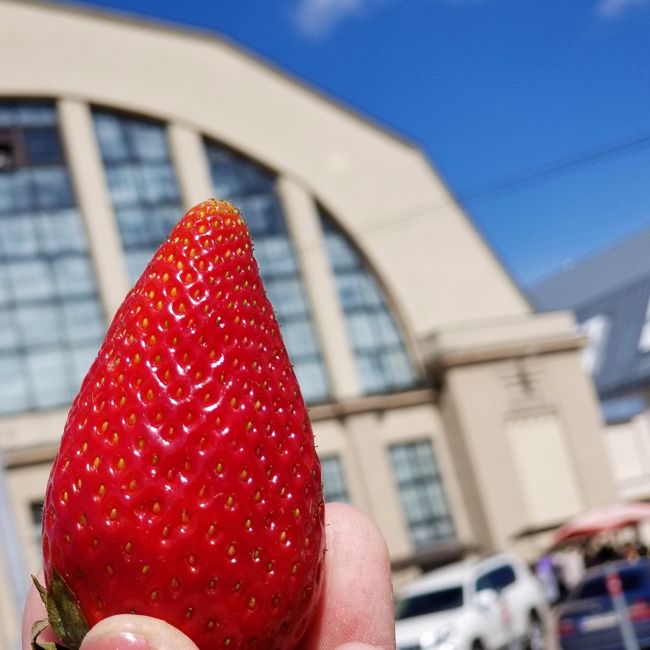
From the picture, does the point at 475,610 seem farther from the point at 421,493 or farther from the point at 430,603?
the point at 421,493

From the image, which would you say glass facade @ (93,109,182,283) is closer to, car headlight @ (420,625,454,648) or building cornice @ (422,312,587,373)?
building cornice @ (422,312,587,373)

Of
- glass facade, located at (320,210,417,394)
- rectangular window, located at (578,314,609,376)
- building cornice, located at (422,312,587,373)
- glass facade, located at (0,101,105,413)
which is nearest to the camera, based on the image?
glass facade, located at (0,101,105,413)

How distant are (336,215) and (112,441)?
979 inches

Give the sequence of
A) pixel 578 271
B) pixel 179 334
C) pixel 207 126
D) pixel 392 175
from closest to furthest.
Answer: pixel 179 334
pixel 207 126
pixel 392 175
pixel 578 271

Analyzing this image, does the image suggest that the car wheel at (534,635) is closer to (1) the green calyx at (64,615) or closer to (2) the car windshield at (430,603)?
(2) the car windshield at (430,603)

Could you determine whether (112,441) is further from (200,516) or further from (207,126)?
(207,126)

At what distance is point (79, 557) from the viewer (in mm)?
2201

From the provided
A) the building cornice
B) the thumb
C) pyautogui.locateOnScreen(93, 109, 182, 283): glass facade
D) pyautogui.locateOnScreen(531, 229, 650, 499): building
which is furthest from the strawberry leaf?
pyautogui.locateOnScreen(531, 229, 650, 499): building

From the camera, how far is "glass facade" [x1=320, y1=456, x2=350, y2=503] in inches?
994

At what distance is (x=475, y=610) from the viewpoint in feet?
49.2

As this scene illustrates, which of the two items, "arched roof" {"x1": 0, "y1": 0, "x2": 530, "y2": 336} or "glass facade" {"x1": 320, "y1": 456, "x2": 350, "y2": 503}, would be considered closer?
"arched roof" {"x1": 0, "y1": 0, "x2": 530, "y2": 336}

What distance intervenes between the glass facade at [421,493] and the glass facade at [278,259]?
2.43 metres

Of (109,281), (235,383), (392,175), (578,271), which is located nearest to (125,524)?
(235,383)

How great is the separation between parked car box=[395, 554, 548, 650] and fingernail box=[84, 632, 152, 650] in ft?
39.8
